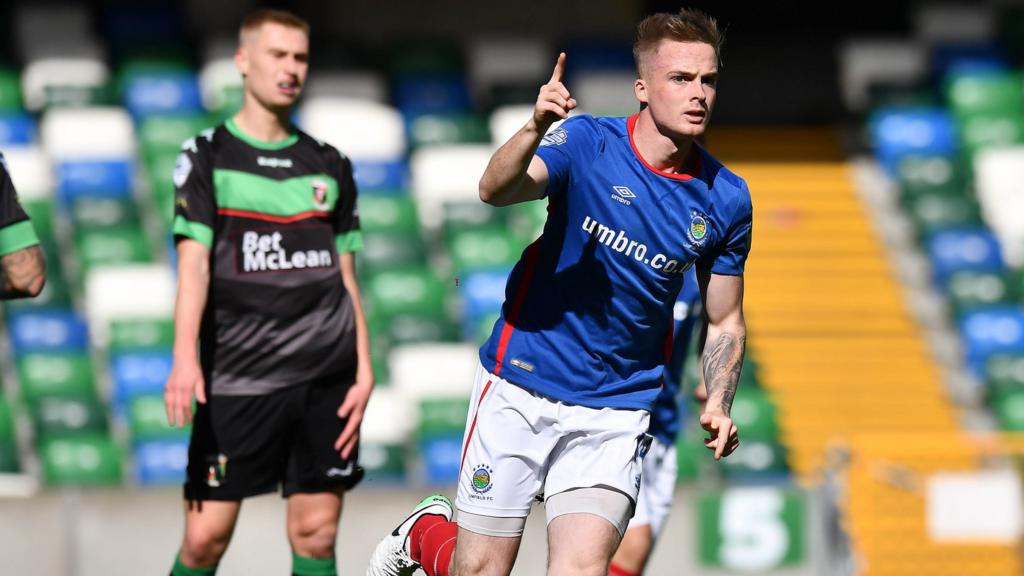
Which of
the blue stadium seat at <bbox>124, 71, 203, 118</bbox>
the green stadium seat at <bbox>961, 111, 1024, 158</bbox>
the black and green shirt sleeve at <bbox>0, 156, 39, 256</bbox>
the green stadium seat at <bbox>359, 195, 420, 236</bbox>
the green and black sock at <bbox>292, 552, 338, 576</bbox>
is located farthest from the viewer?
the green stadium seat at <bbox>961, 111, 1024, 158</bbox>

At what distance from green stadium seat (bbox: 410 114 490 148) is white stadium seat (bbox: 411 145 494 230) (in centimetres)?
50

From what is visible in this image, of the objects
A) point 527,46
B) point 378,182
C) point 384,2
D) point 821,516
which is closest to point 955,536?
point 821,516

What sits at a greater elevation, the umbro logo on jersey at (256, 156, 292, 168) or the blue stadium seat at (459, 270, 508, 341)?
the umbro logo on jersey at (256, 156, 292, 168)

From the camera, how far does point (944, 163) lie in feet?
47.7

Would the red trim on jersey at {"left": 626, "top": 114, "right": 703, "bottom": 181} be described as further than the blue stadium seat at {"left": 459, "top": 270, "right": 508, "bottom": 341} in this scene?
No

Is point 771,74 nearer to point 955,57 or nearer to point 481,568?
point 955,57

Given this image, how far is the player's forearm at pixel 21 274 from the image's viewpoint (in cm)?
521

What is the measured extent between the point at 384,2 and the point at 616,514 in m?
11.1

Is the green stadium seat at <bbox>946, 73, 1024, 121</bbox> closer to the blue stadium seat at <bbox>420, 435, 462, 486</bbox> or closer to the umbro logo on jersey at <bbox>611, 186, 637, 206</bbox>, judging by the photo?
the blue stadium seat at <bbox>420, 435, 462, 486</bbox>

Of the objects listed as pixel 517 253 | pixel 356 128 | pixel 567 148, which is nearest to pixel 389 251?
pixel 517 253

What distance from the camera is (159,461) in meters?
10.3

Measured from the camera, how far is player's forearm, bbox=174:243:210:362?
567 centimetres

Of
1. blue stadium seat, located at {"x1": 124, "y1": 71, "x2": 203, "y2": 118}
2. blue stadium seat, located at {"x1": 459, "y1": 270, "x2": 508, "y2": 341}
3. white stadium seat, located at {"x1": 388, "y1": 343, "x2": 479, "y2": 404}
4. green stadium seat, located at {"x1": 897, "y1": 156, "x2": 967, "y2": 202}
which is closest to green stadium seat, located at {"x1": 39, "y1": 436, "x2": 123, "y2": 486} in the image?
white stadium seat, located at {"x1": 388, "y1": 343, "x2": 479, "y2": 404}

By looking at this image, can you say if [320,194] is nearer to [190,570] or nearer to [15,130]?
[190,570]
